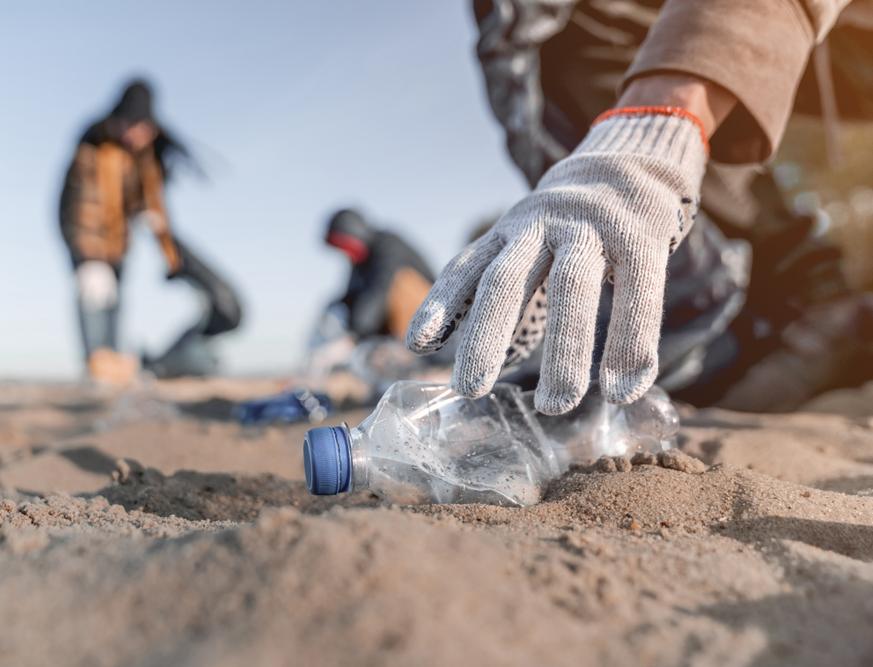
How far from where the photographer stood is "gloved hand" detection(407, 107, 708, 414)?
1338mm

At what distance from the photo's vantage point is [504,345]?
1.36 m

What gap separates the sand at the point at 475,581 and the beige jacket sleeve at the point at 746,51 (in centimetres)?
97

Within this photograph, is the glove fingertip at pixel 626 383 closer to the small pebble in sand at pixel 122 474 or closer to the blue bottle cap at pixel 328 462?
the blue bottle cap at pixel 328 462

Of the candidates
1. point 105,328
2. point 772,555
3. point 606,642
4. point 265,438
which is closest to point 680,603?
point 606,642

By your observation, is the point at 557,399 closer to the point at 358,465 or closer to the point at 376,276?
the point at 358,465

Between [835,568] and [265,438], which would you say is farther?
[265,438]

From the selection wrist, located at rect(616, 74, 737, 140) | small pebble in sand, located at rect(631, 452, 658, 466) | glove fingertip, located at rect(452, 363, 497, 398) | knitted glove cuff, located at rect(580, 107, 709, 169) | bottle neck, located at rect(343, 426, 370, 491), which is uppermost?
wrist, located at rect(616, 74, 737, 140)

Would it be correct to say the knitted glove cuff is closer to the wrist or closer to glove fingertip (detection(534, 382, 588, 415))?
the wrist

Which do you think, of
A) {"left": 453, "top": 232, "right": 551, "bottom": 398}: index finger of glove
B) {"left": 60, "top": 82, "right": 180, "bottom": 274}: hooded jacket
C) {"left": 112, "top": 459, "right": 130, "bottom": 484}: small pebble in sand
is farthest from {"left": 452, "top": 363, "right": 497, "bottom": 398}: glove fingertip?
{"left": 60, "top": 82, "right": 180, "bottom": 274}: hooded jacket

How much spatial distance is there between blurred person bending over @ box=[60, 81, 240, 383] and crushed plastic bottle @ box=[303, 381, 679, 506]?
18.1 ft

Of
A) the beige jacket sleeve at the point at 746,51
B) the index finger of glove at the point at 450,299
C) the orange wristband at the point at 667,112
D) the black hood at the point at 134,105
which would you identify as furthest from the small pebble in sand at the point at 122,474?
the black hood at the point at 134,105

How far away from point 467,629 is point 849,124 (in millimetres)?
3564

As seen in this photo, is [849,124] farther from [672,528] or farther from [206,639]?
[206,639]

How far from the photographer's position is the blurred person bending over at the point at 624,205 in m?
1.35
